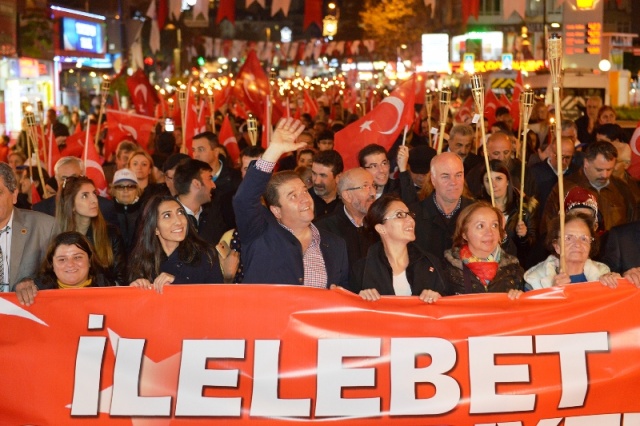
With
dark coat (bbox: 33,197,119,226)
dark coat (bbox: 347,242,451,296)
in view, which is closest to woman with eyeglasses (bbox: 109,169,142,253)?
dark coat (bbox: 33,197,119,226)

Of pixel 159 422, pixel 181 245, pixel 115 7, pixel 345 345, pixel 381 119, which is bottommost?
pixel 159 422

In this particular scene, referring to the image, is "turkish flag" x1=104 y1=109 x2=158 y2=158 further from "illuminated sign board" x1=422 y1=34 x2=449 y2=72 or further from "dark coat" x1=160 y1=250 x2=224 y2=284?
"illuminated sign board" x1=422 y1=34 x2=449 y2=72

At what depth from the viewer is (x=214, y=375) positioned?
5.39 m

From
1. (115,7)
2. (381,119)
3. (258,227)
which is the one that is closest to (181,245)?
(258,227)

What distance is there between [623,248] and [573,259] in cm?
62

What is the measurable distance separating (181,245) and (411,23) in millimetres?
54621

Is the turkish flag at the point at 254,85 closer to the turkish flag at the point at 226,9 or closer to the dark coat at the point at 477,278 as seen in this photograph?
the turkish flag at the point at 226,9

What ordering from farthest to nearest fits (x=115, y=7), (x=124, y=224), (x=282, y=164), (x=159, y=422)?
(x=115, y=7) < (x=282, y=164) < (x=124, y=224) < (x=159, y=422)

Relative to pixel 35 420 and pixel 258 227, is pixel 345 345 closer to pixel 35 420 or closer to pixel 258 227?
pixel 258 227

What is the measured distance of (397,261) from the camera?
19.3 ft

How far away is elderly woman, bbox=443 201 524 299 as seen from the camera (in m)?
5.80

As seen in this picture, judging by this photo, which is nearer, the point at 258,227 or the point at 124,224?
the point at 258,227

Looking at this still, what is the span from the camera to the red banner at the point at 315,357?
534 centimetres

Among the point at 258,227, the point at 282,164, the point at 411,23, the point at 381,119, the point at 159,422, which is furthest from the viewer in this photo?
the point at 411,23
